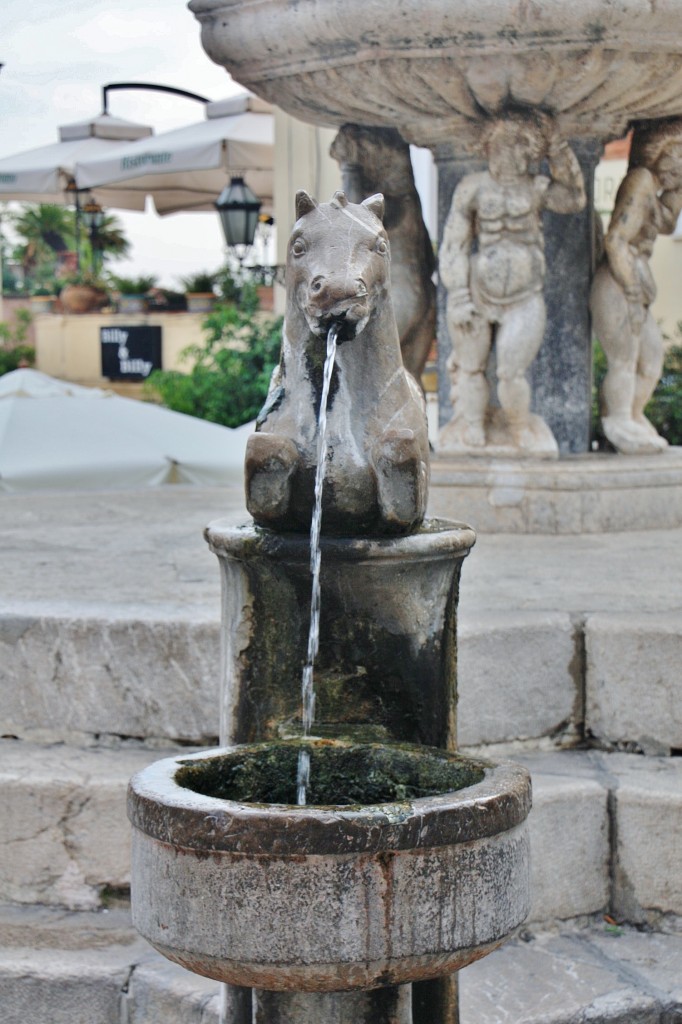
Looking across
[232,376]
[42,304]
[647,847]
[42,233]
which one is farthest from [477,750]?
[42,233]

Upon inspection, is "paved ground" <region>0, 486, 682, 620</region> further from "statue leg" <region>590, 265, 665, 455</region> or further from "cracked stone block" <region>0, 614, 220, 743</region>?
"statue leg" <region>590, 265, 665, 455</region>

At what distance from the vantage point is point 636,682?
3.59 metres

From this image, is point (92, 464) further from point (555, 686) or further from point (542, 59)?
point (555, 686)

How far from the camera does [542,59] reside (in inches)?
193

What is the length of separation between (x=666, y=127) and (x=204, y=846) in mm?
4360

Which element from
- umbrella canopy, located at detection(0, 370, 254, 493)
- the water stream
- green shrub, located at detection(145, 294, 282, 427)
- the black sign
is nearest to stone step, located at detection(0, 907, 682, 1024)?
the water stream

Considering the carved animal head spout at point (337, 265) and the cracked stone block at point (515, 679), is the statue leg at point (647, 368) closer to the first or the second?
the cracked stone block at point (515, 679)

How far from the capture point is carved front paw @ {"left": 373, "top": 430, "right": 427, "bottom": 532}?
8.51 ft

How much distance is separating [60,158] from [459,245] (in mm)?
13442

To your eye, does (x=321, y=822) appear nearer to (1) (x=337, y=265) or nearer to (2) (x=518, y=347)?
(1) (x=337, y=265)

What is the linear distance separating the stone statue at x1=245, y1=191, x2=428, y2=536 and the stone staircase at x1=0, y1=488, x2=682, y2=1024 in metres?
0.97

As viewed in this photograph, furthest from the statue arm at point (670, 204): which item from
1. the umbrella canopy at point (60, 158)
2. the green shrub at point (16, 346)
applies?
the green shrub at point (16, 346)

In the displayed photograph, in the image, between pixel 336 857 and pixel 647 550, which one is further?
pixel 647 550

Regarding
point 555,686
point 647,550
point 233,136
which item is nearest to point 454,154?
point 647,550
